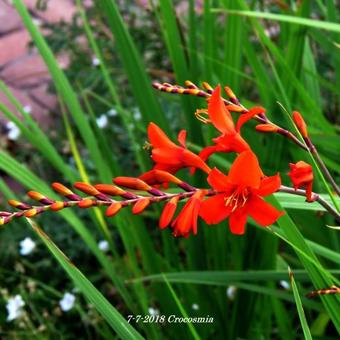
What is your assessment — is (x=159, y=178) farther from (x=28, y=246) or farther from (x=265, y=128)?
(x=28, y=246)

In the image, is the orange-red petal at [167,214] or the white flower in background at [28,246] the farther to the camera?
the white flower in background at [28,246]

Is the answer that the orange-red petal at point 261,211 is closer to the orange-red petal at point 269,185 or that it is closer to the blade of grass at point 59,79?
the orange-red petal at point 269,185

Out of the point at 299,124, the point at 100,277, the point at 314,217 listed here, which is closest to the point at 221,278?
the point at 314,217

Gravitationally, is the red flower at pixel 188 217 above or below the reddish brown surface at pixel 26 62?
above

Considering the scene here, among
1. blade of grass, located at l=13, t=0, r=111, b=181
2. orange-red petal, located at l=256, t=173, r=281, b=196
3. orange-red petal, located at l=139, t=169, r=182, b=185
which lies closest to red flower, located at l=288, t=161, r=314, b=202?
orange-red petal, located at l=256, t=173, r=281, b=196

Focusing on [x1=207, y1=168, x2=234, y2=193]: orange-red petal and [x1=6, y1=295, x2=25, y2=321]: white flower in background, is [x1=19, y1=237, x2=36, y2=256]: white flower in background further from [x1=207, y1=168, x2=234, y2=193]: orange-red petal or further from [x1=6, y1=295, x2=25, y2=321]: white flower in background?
[x1=207, y1=168, x2=234, y2=193]: orange-red petal

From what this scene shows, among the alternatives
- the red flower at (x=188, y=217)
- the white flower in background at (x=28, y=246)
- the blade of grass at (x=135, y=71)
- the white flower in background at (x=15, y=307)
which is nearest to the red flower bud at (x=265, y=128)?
the red flower at (x=188, y=217)

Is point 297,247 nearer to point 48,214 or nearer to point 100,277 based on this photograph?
Answer: point 100,277

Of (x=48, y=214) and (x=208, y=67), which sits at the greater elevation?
(x=208, y=67)

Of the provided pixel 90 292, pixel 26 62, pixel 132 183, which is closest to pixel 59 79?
pixel 90 292
